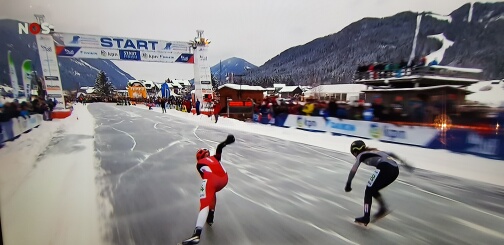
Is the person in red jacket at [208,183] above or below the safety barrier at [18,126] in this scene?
below

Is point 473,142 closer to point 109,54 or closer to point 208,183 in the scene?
point 208,183

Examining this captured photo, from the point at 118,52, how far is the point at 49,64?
41 centimetres

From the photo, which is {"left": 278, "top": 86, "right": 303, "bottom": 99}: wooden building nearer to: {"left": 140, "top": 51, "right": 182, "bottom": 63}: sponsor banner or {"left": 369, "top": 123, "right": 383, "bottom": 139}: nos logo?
{"left": 369, "top": 123, "right": 383, "bottom": 139}: nos logo

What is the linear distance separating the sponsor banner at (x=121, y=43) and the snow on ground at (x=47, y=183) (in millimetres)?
475

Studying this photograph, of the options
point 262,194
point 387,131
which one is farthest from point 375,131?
point 262,194

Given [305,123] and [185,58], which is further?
[305,123]

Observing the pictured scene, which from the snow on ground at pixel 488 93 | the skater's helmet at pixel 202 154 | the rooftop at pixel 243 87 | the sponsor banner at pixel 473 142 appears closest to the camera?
the snow on ground at pixel 488 93

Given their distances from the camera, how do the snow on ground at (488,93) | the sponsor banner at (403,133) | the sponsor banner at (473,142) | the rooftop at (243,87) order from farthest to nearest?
the rooftop at (243,87) < the sponsor banner at (403,133) < the sponsor banner at (473,142) < the snow on ground at (488,93)

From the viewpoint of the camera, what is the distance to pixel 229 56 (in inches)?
65.2

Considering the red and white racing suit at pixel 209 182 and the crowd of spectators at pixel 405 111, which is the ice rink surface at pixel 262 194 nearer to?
the red and white racing suit at pixel 209 182

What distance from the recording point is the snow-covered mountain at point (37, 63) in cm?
144

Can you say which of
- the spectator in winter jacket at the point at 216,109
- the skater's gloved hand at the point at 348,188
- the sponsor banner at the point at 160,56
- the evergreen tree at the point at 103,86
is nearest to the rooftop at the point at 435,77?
the skater's gloved hand at the point at 348,188

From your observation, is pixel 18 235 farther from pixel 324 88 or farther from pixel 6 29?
pixel 324 88

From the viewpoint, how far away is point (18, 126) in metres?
1.61
